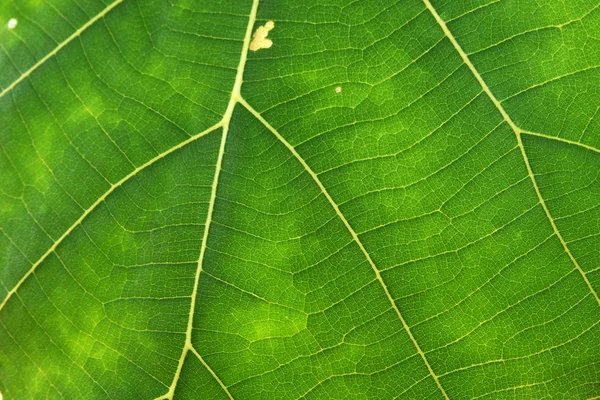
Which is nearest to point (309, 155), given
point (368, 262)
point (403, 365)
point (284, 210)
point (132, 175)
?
point (284, 210)

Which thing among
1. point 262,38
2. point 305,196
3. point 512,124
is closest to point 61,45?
point 262,38

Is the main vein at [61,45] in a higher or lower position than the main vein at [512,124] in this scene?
higher

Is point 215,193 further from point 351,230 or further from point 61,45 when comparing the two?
point 61,45

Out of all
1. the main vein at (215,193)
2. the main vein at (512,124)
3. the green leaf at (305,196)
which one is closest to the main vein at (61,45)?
the green leaf at (305,196)

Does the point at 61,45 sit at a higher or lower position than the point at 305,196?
higher

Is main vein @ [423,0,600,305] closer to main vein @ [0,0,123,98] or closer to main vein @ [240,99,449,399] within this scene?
main vein @ [240,99,449,399]

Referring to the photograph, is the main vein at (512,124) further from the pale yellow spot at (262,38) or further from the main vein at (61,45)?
the main vein at (61,45)

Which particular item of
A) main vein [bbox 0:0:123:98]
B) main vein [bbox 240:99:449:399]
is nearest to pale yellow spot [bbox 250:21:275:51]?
main vein [bbox 240:99:449:399]

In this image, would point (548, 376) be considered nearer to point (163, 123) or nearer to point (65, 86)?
point (163, 123)
